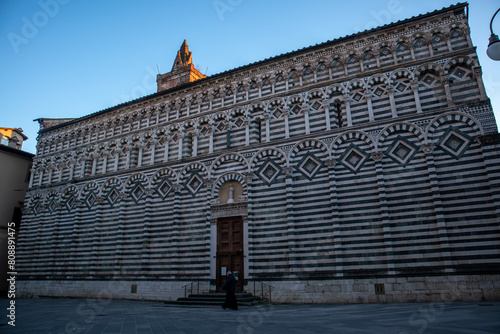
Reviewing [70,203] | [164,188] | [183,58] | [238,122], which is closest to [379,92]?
[238,122]

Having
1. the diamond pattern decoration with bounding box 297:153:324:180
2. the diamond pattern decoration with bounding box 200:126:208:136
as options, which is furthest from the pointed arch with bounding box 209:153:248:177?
the diamond pattern decoration with bounding box 297:153:324:180

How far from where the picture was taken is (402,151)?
44.2 feet

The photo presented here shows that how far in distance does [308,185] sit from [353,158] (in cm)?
220

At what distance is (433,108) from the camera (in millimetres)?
13516

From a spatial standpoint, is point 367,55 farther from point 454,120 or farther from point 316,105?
point 454,120

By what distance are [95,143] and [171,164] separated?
703 cm

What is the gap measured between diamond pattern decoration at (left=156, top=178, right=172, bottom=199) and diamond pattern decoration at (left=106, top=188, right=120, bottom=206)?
9.75 ft

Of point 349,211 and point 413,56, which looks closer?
point 349,211

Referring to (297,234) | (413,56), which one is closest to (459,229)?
(297,234)

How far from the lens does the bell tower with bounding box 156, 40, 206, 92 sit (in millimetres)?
26281

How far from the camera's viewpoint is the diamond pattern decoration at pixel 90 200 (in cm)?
2017

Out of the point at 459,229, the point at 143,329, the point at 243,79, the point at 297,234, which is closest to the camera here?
the point at 143,329

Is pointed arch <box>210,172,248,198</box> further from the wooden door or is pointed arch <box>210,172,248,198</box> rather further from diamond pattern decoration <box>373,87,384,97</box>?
diamond pattern decoration <box>373,87,384,97</box>

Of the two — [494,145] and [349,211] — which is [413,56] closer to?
[494,145]
